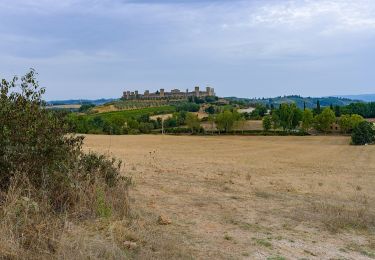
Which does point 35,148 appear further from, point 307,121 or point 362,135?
point 307,121

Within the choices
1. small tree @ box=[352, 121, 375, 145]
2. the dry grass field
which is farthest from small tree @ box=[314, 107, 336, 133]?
the dry grass field

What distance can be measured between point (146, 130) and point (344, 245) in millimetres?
91220

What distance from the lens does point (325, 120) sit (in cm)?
9638

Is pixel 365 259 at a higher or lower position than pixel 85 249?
lower

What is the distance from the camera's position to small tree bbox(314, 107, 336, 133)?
314 ft

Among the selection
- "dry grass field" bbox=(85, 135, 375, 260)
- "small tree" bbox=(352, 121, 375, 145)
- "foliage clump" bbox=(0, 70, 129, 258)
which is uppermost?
"foliage clump" bbox=(0, 70, 129, 258)

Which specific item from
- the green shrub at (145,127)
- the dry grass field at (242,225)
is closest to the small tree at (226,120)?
the green shrub at (145,127)

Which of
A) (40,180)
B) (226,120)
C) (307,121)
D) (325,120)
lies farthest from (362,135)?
(40,180)

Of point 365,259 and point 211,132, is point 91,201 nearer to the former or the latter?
point 365,259

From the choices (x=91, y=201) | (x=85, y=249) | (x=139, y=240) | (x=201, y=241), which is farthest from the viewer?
(x=91, y=201)

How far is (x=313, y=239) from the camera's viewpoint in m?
7.36

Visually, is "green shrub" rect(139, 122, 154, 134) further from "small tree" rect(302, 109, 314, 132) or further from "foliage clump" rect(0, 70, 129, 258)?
"foliage clump" rect(0, 70, 129, 258)

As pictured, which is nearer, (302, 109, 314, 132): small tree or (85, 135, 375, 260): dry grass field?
(85, 135, 375, 260): dry grass field

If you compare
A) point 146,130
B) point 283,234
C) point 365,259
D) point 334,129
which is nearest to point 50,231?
point 283,234
